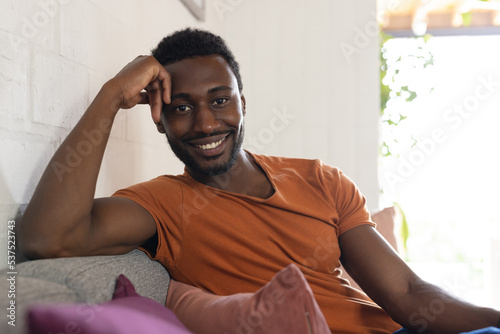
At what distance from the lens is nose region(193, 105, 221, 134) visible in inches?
50.4

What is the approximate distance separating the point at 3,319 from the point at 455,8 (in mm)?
4079

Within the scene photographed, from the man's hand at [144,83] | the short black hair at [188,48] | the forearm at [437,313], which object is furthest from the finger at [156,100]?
the forearm at [437,313]

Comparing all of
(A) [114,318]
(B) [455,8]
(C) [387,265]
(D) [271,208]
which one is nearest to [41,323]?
(A) [114,318]

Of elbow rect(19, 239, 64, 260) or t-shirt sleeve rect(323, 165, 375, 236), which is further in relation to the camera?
t-shirt sleeve rect(323, 165, 375, 236)

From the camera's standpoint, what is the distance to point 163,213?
1215 millimetres

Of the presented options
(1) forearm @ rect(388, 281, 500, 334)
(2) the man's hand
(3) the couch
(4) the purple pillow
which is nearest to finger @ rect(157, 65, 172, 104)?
(2) the man's hand

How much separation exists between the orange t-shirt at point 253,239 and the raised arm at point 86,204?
76mm

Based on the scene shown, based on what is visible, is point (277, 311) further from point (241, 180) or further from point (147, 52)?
point (147, 52)

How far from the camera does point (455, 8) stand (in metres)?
3.90

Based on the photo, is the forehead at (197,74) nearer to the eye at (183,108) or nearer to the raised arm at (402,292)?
the eye at (183,108)

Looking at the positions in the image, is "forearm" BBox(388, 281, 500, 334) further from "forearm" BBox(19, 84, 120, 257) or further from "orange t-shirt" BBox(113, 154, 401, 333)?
"forearm" BBox(19, 84, 120, 257)

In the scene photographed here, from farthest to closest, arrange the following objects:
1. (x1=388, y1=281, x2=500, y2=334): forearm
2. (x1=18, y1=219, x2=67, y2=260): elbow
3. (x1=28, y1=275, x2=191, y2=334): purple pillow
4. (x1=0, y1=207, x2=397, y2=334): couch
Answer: (x1=388, y1=281, x2=500, y2=334): forearm, (x1=18, y1=219, x2=67, y2=260): elbow, (x1=0, y1=207, x2=397, y2=334): couch, (x1=28, y1=275, x2=191, y2=334): purple pillow

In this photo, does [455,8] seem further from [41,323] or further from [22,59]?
[41,323]

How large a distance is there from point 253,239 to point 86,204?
1.45ft
